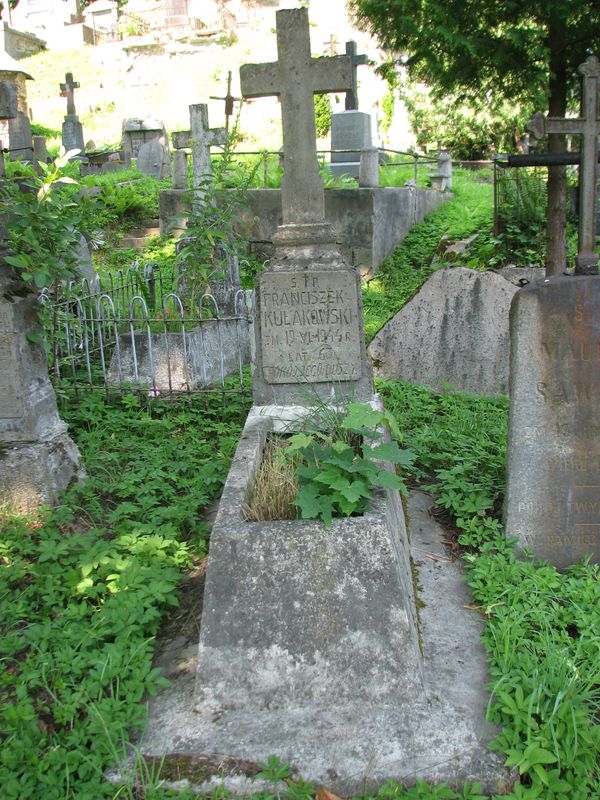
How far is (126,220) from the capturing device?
13344mm

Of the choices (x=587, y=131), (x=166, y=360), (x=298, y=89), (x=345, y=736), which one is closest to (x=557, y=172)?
(x=298, y=89)

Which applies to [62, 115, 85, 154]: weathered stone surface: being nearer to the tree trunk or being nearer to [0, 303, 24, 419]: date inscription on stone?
the tree trunk

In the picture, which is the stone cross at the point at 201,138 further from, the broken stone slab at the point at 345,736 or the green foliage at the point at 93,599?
the broken stone slab at the point at 345,736

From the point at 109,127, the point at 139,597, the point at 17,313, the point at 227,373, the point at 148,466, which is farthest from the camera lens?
the point at 109,127

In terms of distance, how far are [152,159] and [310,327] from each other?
14987 millimetres

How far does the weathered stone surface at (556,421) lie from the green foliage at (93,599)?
5.30 feet

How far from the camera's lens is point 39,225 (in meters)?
4.10

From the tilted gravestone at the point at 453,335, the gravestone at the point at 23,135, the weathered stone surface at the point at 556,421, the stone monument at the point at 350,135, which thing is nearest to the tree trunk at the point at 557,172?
the tilted gravestone at the point at 453,335

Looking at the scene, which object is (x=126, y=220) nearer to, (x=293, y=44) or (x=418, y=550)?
(x=293, y=44)

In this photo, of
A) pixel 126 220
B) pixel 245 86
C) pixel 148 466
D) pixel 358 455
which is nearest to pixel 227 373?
pixel 148 466

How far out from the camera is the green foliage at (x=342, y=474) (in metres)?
2.84

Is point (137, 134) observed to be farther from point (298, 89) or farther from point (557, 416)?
point (557, 416)

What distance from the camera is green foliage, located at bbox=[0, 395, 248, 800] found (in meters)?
2.33

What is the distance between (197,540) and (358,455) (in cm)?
92
